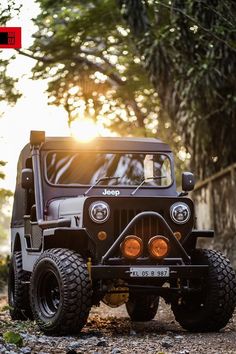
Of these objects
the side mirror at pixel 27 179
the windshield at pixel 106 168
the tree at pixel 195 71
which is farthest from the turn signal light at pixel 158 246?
the tree at pixel 195 71

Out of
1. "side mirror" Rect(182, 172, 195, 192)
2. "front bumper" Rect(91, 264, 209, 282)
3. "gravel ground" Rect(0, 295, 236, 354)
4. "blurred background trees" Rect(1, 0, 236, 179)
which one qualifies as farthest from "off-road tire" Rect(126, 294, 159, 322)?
"blurred background trees" Rect(1, 0, 236, 179)

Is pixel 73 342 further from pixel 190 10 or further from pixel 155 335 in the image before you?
pixel 190 10

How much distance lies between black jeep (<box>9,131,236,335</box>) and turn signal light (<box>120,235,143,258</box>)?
0.01m

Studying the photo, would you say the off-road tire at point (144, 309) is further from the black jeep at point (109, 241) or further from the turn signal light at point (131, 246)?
the turn signal light at point (131, 246)

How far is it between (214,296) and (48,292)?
A: 5.93ft

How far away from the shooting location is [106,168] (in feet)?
33.3

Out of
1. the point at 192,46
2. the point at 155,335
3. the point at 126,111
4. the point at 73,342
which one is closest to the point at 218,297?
the point at 155,335

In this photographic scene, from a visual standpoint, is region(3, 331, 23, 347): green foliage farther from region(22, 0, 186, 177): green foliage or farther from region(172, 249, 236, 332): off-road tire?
region(22, 0, 186, 177): green foliage

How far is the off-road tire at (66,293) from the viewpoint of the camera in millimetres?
8312

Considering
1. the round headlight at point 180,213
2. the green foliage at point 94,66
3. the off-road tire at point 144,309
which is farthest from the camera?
the green foliage at point 94,66

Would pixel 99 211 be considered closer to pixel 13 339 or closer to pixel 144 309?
pixel 13 339

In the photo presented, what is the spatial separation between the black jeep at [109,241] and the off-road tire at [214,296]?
0.04 feet

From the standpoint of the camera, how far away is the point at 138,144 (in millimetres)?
10383

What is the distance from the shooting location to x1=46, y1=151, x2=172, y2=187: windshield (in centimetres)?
997
